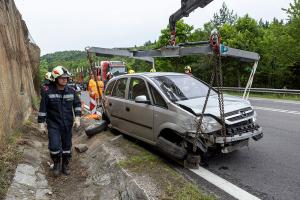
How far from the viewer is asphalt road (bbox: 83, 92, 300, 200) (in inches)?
198

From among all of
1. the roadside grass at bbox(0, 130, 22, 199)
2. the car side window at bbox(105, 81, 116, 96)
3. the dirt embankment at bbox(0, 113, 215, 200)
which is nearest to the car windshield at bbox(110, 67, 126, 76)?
the car side window at bbox(105, 81, 116, 96)

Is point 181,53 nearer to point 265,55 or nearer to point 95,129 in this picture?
point 95,129

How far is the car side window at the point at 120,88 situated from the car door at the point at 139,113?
1.04 feet

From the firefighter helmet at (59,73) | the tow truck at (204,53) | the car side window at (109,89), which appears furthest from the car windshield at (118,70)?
the firefighter helmet at (59,73)

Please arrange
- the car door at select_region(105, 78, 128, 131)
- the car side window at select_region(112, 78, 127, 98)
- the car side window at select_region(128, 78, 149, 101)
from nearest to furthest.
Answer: the car side window at select_region(128, 78, 149, 101) → the car door at select_region(105, 78, 128, 131) → the car side window at select_region(112, 78, 127, 98)

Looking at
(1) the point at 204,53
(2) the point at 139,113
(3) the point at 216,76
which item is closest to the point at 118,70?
(1) the point at 204,53

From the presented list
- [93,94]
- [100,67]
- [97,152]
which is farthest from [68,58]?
[97,152]

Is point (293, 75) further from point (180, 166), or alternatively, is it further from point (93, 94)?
point (180, 166)

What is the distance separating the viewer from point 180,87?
7105 mm

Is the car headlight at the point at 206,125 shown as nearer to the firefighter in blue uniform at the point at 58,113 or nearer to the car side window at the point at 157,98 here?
the car side window at the point at 157,98

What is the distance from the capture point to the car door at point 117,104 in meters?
8.16

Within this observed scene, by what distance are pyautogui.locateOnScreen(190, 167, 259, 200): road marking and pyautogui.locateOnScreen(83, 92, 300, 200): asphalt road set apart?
10 cm

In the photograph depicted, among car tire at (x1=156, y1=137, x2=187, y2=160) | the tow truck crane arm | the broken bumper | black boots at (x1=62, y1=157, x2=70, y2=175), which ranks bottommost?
black boots at (x1=62, y1=157, x2=70, y2=175)

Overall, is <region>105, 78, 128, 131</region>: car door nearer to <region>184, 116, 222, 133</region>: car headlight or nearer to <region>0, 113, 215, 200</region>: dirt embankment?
<region>0, 113, 215, 200</region>: dirt embankment
